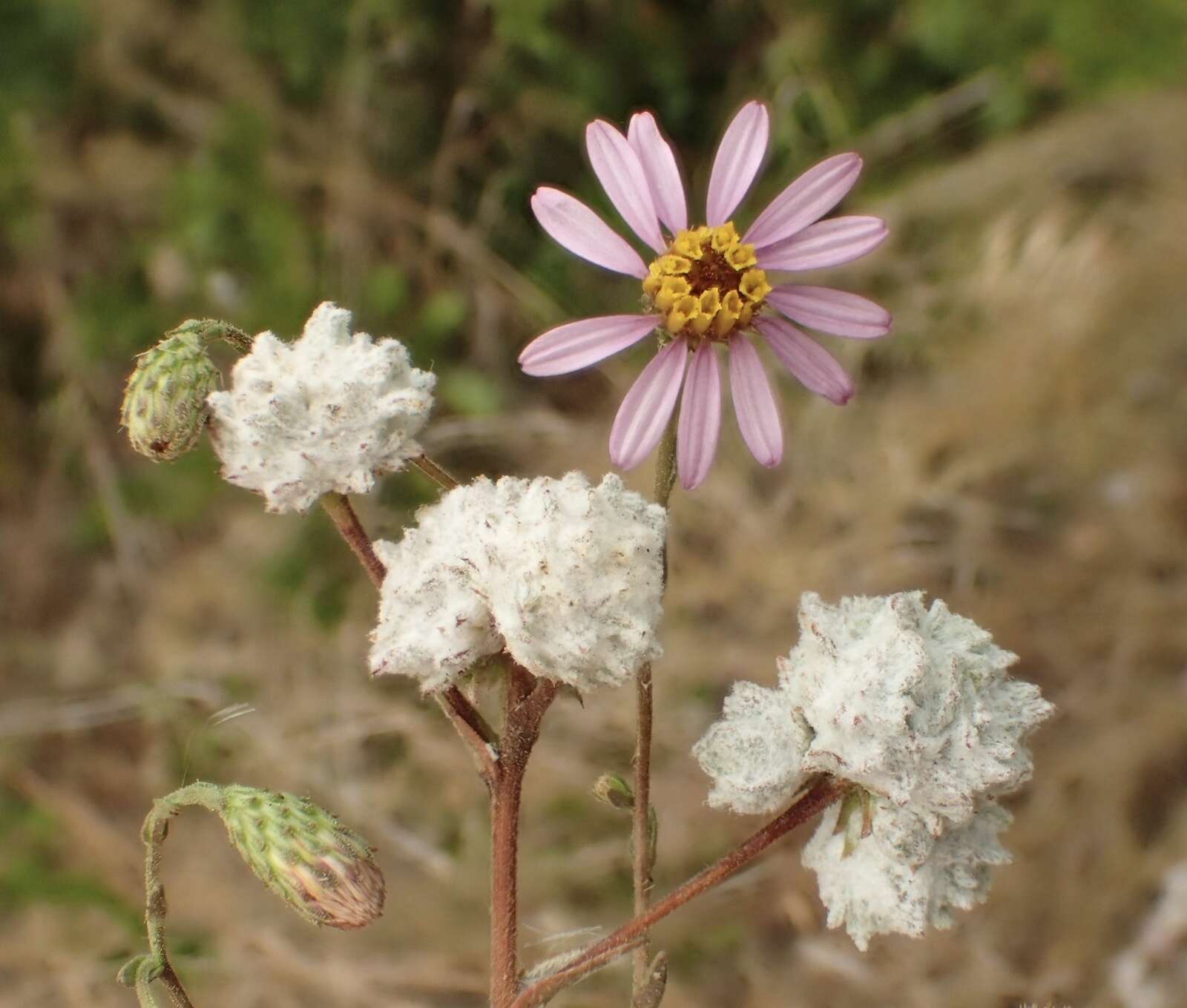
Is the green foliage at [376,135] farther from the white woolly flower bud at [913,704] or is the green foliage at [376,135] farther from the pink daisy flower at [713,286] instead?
the white woolly flower bud at [913,704]

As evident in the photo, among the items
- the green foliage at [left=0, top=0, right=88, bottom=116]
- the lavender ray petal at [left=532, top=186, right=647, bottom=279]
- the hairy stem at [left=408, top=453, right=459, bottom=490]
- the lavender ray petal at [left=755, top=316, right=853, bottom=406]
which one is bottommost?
the hairy stem at [left=408, top=453, right=459, bottom=490]

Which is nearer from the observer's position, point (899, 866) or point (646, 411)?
point (899, 866)

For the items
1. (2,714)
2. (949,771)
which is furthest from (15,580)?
(949,771)

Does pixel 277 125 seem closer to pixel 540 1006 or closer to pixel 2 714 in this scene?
pixel 2 714

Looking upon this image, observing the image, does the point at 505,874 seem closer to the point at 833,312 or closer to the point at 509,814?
the point at 509,814

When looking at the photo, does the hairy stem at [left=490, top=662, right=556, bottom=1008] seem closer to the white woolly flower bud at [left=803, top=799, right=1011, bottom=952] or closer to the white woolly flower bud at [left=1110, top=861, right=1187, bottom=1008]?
the white woolly flower bud at [left=803, top=799, right=1011, bottom=952]

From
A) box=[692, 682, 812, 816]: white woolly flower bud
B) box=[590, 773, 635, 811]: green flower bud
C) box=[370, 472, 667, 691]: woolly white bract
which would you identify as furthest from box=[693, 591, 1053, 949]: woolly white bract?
box=[370, 472, 667, 691]: woolly white bract

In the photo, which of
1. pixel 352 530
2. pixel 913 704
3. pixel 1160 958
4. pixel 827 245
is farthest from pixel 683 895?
pixel 1160 958

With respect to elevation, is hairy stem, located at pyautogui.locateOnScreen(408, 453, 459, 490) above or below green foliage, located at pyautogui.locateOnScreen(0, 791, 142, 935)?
below
